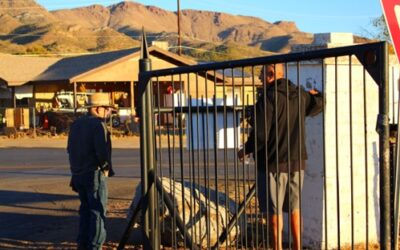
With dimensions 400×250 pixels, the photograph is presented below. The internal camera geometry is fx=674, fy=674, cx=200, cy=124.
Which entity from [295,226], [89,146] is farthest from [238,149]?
[89,146]

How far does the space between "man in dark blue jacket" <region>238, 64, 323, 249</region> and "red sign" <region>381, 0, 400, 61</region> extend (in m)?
0.96

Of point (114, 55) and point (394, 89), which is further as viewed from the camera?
point (114, 55)

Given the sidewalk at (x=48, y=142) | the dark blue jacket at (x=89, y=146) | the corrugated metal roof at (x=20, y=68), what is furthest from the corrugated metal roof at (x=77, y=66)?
the dark blue jacket at (x=89, y=146)

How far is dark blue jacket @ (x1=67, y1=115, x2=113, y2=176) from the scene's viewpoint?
739 cm

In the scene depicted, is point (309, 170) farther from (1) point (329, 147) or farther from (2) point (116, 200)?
(2) point (116, 200)

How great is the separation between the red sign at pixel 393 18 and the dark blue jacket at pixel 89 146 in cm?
394

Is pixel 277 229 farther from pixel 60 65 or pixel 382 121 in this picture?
pixel 60 65

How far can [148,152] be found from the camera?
646 centimetres

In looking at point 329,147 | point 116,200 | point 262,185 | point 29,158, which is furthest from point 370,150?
point 29,158

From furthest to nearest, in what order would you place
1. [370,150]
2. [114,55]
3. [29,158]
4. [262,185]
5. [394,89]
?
[114,55], [29,158], [370,150], [394,89], [262,185]

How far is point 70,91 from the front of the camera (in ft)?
131

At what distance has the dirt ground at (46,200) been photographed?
8.71 metres

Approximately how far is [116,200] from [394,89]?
6450 millimetres

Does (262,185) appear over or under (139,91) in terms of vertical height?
under
